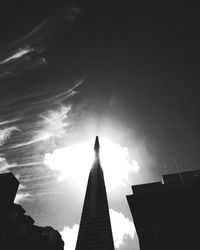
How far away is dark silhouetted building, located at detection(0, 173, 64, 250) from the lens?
27683mm

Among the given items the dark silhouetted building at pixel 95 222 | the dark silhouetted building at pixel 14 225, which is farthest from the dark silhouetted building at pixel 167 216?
the dark silhouetted building at pixel 95 222

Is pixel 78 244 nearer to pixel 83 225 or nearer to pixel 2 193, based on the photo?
pixel 83 225

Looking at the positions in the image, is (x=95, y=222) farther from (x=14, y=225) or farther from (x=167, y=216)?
(x=167, y=216)

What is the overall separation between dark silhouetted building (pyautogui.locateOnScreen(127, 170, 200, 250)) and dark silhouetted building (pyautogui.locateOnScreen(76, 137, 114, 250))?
2901 inches

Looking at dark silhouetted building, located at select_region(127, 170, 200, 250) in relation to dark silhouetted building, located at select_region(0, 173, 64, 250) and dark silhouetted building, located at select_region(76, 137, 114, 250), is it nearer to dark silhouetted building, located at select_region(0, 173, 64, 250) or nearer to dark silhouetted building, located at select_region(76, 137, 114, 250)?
dark silhouetted building, located at select_region(0, 173, 64, 250)

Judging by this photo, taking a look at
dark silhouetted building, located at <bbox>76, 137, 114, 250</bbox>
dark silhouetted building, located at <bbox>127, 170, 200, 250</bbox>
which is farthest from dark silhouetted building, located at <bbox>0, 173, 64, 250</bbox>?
dark silhouetted building, located at <bbox>76, 137, 114, 250</bbox>

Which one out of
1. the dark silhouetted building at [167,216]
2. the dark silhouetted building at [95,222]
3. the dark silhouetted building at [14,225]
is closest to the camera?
the dark silhouetted building at [167,216]

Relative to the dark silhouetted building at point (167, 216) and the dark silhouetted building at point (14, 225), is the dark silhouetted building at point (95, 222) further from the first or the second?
the dark silhouetted building at point (167, 216)

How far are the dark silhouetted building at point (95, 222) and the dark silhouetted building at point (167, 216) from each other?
7368cm

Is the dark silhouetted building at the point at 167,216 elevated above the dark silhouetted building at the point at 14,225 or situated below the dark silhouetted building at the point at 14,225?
below

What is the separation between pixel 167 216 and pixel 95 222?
80.2 m

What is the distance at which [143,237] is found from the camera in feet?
55.0

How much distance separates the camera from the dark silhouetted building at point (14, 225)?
2768cm

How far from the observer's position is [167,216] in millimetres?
17547
